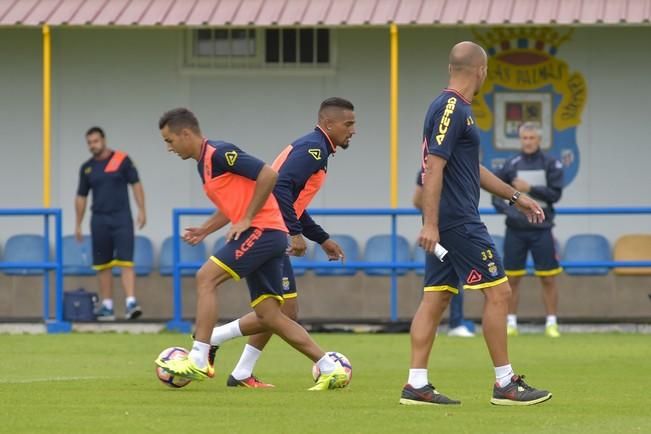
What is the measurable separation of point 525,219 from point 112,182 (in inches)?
183

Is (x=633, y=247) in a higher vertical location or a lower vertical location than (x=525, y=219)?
lower

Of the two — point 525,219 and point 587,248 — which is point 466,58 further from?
point 587,248

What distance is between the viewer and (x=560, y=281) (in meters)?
19.5

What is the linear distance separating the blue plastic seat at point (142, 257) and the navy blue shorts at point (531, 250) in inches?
181

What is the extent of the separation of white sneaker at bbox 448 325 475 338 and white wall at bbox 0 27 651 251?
107 inches

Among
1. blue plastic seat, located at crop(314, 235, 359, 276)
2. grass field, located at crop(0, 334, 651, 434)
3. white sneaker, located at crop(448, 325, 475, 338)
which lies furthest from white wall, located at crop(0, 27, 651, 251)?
grass field, located at crop(0, 334, 651, 434)

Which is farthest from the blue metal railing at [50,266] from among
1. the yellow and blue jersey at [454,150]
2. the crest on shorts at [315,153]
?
the yellow and blue jersey at [454,150]

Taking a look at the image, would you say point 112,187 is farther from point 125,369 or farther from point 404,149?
point 125,369

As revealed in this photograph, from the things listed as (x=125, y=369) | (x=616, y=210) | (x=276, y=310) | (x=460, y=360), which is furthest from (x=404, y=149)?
(x=276, y=310)

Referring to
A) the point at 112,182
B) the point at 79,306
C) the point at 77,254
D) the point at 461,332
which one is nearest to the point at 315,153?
the point at 461,332

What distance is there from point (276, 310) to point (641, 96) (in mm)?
10264

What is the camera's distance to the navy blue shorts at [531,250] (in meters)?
17.3

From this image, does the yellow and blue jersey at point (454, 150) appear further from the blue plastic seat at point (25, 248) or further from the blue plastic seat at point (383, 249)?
the blue plastic seat at point (25, 248)

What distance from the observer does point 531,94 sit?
2028 cm
